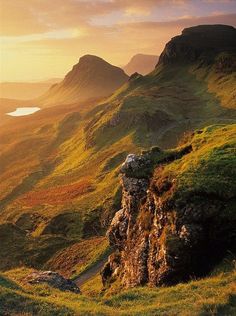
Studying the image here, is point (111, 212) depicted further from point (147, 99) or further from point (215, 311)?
point (147, 99)

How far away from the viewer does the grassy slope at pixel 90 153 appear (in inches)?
2808

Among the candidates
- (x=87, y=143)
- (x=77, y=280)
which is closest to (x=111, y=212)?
(x=77, y=280)

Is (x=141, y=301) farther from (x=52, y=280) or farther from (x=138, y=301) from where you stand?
(x=52, y=280)

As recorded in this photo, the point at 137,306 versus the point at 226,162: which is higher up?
the point at 226,162

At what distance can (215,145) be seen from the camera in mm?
33781

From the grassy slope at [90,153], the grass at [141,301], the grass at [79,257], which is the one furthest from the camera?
the grassy slope at [90,153]

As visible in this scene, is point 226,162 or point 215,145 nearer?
point 226,162

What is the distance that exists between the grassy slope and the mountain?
0.92 ft

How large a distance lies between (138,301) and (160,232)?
8.06 m

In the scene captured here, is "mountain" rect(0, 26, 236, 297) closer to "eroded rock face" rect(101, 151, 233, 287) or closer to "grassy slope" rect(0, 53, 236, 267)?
"grassy slope" rect(0, 53, 236, 267)

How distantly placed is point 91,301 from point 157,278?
246 inches

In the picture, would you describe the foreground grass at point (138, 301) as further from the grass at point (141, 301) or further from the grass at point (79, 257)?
the grass at point (79, 257)

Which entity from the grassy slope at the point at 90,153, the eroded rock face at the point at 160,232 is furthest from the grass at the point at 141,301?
the grassy slope at the point at 90,153

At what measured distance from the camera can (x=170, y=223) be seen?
29.6m
